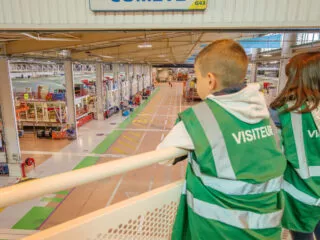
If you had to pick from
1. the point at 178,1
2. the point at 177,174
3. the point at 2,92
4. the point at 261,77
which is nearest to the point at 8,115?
the point at 2,92

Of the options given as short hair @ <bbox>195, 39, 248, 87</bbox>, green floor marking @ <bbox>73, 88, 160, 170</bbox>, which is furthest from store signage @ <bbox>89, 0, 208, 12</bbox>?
green floor marking @ <bbox>73, 88, 160, 170</bbox>

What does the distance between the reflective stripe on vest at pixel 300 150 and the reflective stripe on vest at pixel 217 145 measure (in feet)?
2.19

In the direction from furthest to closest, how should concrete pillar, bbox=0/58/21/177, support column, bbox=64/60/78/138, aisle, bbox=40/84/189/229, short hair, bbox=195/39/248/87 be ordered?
support column, bbox=64/60/78/138
concrete pillar, bbox=0/58/21/177
aisle, bbox=40/84/189/229
short hair, bbox=195/39/248/87

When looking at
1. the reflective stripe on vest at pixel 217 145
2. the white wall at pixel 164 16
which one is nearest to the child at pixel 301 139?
the reflective stripe on vest at pixel 217 145

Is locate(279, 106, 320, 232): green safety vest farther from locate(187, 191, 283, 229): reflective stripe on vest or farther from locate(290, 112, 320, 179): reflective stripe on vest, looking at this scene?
locate(187, 191, 283, 229): reflective stripe on vest

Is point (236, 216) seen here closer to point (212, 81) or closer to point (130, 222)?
point (130, 222)

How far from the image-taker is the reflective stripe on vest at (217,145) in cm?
99

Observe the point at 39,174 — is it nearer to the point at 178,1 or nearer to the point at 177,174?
the point at 177,174

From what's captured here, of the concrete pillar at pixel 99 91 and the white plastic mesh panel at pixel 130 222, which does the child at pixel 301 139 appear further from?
the concrete pillar at pixel 99 91

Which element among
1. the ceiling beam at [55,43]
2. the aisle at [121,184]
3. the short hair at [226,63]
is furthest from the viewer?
the aisle at [121,184]

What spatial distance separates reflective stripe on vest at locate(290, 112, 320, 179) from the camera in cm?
139

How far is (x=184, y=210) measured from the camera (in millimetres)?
1220

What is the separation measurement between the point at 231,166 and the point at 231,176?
45mm

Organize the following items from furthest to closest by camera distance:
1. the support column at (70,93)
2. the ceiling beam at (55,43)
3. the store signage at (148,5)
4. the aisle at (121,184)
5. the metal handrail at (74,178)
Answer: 1. the support column at (70,93)
2. the aisle at (121,184)
3. the ceiling beam at (55,43)
4. the store signage at (148,5)
5. the metal handrail at (74,178)
